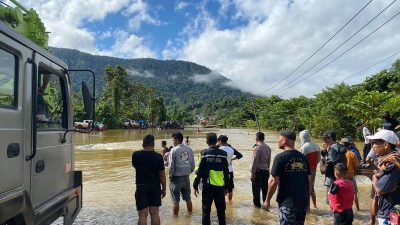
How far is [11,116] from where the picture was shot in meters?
3.29

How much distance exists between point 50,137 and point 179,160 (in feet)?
12.1

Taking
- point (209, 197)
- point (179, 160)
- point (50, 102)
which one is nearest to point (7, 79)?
point (50, 102)

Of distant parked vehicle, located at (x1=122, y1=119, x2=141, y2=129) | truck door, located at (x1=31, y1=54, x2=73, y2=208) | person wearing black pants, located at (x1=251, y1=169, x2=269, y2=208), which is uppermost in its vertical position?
distant parked vehicle, located at (x1=122, y1=119, x2=141, y2=129)

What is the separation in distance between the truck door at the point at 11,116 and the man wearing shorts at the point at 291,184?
2888 mm

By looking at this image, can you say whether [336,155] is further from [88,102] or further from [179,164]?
[88,102]

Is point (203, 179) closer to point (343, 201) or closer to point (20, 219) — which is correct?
point (343, 201)

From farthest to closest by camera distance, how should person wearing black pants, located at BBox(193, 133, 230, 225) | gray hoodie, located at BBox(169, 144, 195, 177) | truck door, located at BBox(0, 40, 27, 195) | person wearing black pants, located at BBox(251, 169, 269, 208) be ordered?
person wearing black pants, located at BBox(251, 169, 269, 208)
gray hoodie, located at BBox(169, 144, 195, 177)
person wearing black pants, located at BBox(193, 133, 230, 225)
truck door, located at BBox(0, 40, 27, 195)

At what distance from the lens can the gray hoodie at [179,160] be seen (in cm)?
750

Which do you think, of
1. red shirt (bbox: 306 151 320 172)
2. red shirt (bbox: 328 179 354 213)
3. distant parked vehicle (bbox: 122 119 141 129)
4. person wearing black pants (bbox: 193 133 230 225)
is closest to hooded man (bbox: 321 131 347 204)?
red shirt (bbox: 306 151 320 172)

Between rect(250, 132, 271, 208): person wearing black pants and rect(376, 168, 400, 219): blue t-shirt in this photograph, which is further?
rect(250, 132, 271, 208): person wearing black pants

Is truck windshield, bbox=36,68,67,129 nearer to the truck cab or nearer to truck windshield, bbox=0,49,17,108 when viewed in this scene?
the truck cab

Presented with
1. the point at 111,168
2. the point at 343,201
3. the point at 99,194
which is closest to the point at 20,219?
the point at 343,201

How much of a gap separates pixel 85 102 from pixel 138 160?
1659 mm

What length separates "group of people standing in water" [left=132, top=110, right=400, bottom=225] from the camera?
382 cm
